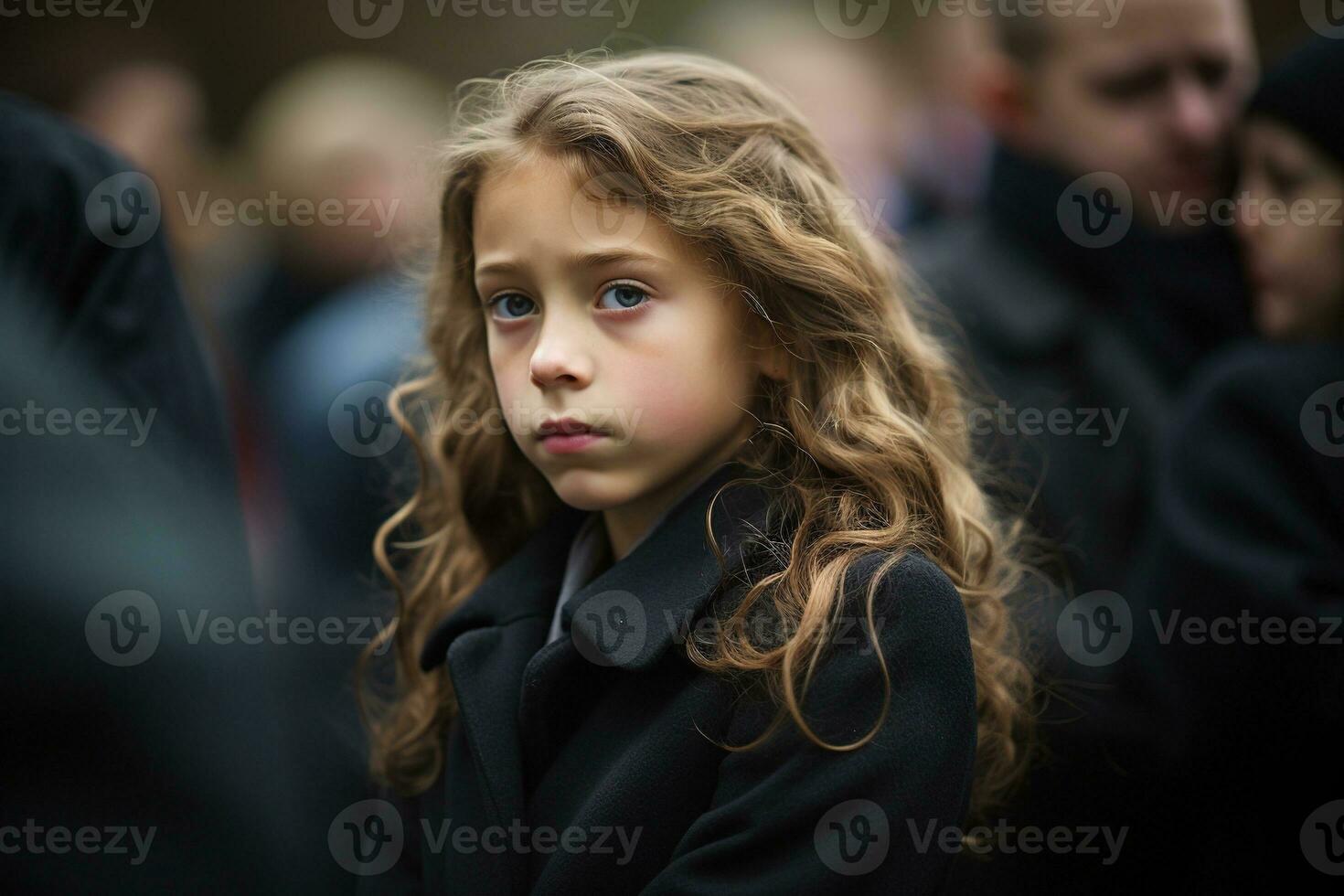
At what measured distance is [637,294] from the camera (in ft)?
5.12

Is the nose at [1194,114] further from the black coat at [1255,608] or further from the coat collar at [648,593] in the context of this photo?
the coat collar at [648,593]

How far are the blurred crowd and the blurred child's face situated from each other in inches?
17.8

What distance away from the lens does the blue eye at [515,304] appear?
1636mm

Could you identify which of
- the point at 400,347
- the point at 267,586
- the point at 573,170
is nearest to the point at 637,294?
the point at 573,170

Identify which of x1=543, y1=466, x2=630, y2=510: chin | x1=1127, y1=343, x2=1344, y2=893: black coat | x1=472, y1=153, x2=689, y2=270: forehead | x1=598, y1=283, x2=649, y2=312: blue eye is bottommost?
x1=1127, y1=343, x2=1344, y2=893: black coat

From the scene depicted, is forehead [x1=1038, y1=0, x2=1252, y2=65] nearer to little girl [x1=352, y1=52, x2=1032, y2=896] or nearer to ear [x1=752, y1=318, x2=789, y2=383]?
little girl [x1=352, y1=52, x2=1032, y2=896]

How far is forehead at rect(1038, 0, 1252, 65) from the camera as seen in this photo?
2.51 meters

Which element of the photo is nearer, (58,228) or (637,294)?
(637,294)

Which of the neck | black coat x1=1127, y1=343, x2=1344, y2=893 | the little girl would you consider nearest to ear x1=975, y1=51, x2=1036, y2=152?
black coat x1=1127, y1=343, x2=1344, y2=893

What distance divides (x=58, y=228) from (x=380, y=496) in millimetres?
1053

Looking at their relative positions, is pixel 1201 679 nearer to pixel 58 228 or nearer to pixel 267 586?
pixel 58 228

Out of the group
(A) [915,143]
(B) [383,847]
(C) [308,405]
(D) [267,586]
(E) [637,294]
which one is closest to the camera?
(E) [637,294]

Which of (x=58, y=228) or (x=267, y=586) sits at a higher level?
(x=58, y=228)

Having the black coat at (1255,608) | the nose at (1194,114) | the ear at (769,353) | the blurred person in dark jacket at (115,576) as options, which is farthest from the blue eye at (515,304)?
the nose at (1194,114)
